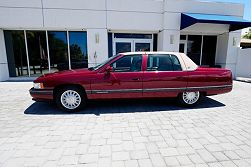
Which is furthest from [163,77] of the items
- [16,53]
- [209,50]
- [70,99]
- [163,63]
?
[16,53]

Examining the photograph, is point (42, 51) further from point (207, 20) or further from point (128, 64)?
point (207, 20)

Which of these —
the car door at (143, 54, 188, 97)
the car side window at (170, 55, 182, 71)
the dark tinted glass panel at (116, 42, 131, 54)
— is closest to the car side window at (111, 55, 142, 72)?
the car door at (143, 54, 188, 97)

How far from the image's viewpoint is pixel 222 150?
2756mm

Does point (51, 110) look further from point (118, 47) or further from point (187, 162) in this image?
point (118, 47)

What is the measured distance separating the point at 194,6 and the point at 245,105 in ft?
24.6

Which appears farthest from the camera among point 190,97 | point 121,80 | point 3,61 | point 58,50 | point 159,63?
point 58,50

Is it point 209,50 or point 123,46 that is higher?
point 123,46

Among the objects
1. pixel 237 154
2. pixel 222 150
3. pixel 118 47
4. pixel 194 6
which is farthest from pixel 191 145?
pixel 194 6

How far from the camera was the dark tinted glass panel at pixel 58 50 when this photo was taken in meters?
10.1

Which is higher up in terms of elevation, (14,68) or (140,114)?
(14,68)

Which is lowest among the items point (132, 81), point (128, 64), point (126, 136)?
point (126, 136)

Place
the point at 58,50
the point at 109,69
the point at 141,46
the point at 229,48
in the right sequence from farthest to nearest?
1. the point at 141,46
2. the point at 229,48
3. the point at 58,50
4. the point at 109,69

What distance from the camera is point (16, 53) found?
10.1 meters

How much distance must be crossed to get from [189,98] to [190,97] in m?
0.04
